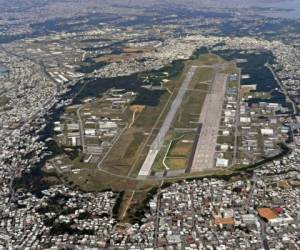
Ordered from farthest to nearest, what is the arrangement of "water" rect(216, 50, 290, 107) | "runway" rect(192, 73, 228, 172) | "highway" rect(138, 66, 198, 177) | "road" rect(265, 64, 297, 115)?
"water" rect(216, 50, 290, 107), "road" rect(265, 64, 297, 115), "runway" rect(192, 73, 228, 172), "highway" rect(138, 66, 198, 177)

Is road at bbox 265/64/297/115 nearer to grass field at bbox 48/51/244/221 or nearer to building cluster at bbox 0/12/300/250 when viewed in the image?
building cluster at bbox 0/12/300/250

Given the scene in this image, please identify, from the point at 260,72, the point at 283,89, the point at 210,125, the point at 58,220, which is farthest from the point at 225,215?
the point at 260,72

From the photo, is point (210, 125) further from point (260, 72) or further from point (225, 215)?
point (260, 72)

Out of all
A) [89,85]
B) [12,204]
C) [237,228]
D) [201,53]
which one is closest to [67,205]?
[12,204]

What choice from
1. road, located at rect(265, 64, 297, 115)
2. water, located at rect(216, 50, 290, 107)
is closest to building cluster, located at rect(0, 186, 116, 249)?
road, located at rect(265, 64, 297, 115)

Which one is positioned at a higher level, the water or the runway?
the runway
